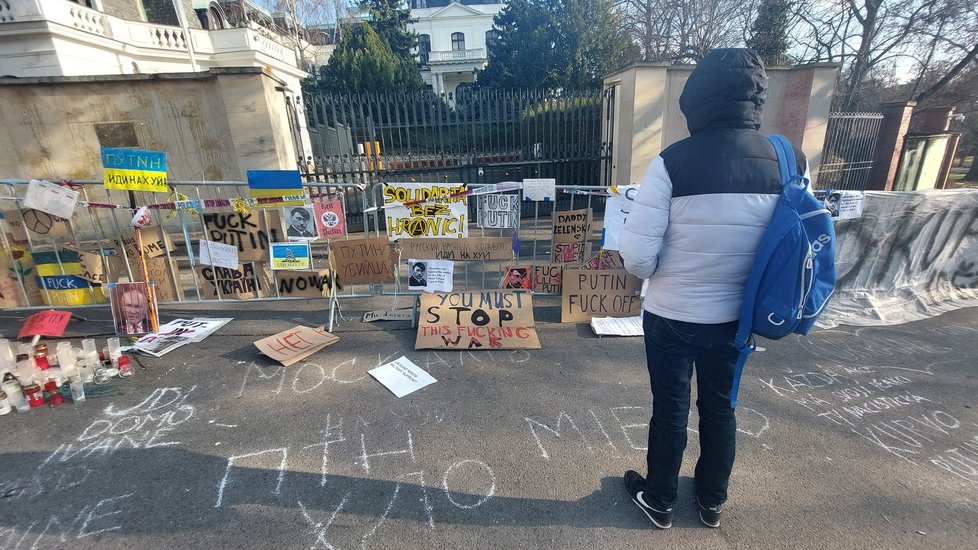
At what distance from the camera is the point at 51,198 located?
4285mm

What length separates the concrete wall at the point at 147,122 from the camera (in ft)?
24.4

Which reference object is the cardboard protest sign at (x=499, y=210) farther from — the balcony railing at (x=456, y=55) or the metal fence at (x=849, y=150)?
the balcony railing at (x=456, y=55)

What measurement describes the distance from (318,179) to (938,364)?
965 cm

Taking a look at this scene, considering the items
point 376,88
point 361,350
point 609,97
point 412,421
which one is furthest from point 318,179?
point 376,88

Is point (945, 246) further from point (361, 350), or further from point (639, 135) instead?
point (361, 350)

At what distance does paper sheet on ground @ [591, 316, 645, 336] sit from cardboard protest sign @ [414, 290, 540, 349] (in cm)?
70

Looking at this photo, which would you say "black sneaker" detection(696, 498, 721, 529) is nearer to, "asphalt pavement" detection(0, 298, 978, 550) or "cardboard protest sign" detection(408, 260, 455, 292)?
"asphalt pavement" detection(0, 298, 978, 550)

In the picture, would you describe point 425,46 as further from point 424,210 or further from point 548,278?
point 548,278

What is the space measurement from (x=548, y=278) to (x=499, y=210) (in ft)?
3.24

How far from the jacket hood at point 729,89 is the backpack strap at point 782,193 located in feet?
0.54

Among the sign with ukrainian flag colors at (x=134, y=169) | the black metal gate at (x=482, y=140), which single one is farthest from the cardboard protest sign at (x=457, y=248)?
the black metal gate at (x=482, y=140)

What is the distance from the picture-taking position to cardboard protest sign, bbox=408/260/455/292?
4.55m

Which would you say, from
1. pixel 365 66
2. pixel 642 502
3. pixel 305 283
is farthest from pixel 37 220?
pixel 365 66

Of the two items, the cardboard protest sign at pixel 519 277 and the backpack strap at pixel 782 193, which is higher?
the backpack strap at pixel 782 193
